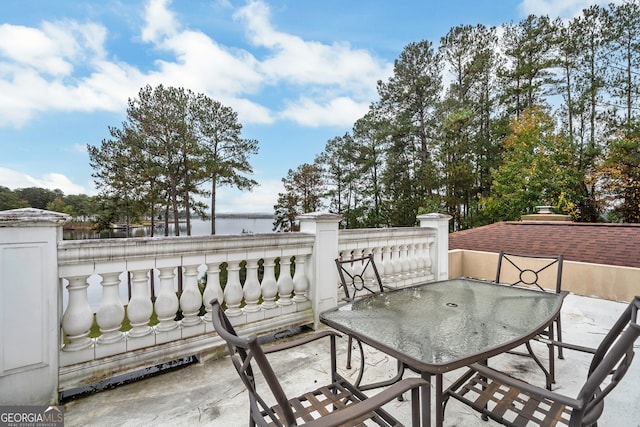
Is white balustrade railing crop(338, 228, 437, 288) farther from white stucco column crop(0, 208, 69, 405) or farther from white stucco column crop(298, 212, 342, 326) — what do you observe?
white stucco column crop(0, 208, 69, 405)

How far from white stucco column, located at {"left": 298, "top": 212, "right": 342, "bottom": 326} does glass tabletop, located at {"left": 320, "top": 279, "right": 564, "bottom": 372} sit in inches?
41.7

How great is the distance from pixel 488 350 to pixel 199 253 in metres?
2.22

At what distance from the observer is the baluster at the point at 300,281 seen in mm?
3240

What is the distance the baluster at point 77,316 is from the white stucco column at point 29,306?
0.08 meters

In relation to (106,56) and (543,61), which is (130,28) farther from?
(543,61)

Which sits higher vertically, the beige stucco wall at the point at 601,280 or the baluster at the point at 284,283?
the baluster at the point at 284,283

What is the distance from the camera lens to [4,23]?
29.5ft

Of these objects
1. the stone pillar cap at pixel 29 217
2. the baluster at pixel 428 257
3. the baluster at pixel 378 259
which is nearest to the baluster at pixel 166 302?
the stone pillar cap at pixel 29 217

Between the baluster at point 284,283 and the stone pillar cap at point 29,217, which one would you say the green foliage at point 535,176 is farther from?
the stone pillar cap at point 29,217

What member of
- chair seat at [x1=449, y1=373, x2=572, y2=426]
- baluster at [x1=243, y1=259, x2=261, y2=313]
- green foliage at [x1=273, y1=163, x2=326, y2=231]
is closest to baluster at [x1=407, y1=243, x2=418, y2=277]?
baluster at [x1=243, y1=259, x2=261, y2=313]

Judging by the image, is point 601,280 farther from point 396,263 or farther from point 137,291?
point 137,291

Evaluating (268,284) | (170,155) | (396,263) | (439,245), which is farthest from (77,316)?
(170,155)

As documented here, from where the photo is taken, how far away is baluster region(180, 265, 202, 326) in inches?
100

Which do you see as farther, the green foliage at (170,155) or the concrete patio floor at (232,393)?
the green foliage at (170,155)
